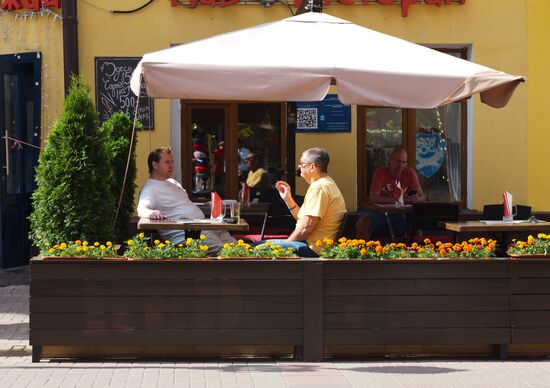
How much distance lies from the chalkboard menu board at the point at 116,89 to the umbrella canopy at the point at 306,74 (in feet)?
10.6

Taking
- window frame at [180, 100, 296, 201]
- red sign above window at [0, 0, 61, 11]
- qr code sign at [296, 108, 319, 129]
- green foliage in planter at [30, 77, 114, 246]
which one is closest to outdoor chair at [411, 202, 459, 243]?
qr code sign at [296, 108, 319, 129]

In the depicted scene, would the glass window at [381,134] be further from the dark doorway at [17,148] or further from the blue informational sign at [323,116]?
the dark doorway at [17,148]

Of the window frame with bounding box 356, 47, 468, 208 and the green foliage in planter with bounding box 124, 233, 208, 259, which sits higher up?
the window frame with bounding box 356, 47, 468, 208

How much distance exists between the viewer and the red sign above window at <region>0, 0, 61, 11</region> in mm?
11562

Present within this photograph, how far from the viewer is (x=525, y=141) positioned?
1200 centimetres

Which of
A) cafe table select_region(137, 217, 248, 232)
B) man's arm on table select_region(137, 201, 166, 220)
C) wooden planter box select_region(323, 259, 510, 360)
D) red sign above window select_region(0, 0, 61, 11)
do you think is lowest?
wooden planter box select_region(323, 259, 510, 360)

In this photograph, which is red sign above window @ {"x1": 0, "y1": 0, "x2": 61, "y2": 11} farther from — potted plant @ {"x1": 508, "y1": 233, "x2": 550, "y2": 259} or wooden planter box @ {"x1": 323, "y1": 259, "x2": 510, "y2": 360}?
potted plant @ {"x1": 508, "y1": 233, "x2": 550, "y2": 259}

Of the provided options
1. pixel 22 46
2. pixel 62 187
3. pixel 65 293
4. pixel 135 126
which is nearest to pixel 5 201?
pixel 22 46

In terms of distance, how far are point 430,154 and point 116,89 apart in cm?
377

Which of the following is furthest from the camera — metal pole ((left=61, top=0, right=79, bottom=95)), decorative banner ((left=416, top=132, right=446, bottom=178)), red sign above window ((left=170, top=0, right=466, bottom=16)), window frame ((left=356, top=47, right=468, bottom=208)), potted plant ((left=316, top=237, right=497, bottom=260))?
decorative banner ((left=416, top=132, right=446, bottom=178))

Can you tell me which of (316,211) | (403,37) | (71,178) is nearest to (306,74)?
(316,211)

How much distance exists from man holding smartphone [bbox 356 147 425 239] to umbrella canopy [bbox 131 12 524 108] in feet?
8.84

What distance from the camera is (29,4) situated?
11.6 meters

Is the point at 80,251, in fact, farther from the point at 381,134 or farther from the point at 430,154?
the point at 430,154
